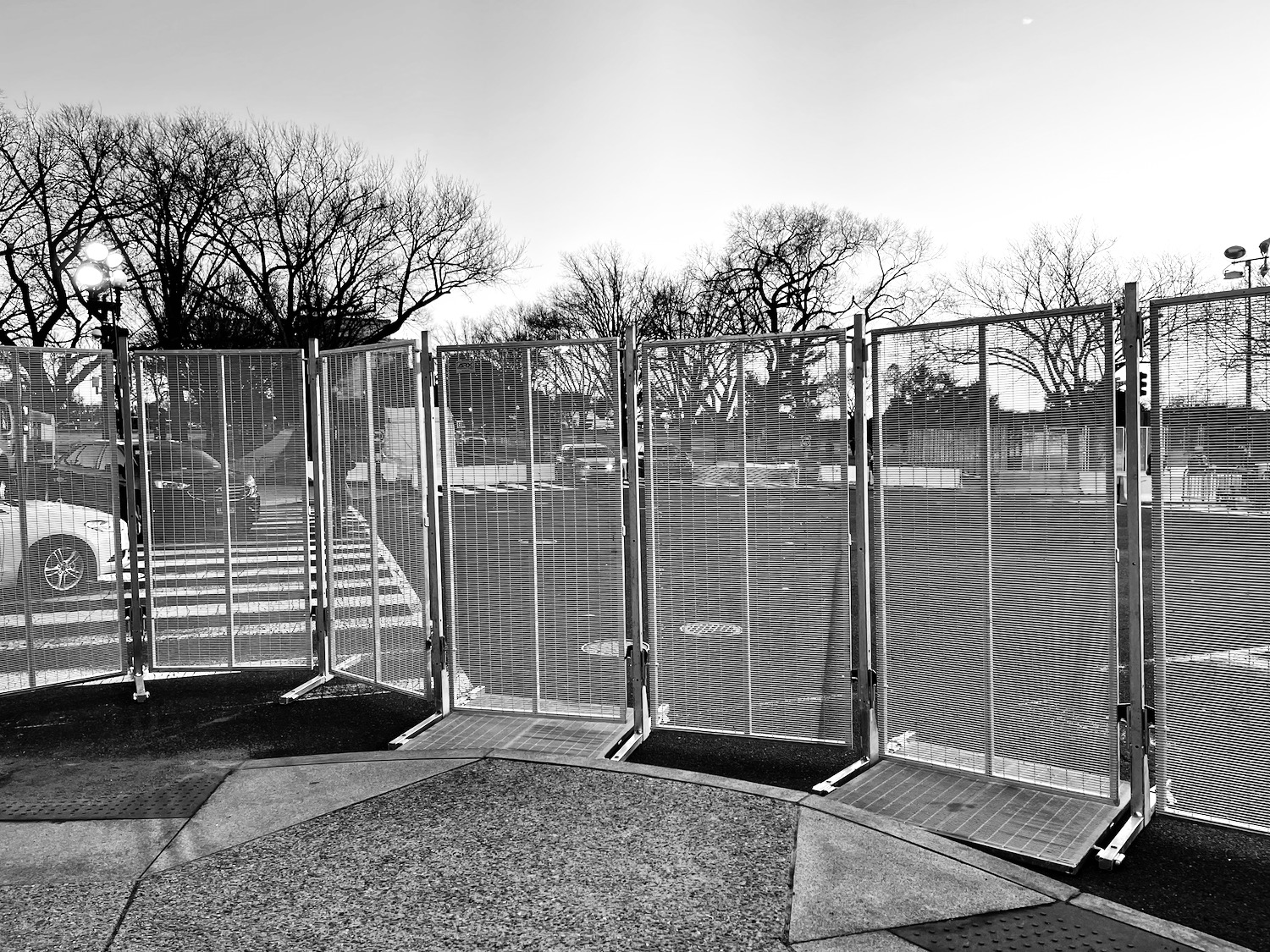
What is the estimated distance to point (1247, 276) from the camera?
2327cm

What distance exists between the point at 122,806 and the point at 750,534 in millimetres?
3457

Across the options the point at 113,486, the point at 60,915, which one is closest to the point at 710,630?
the point at 60,915

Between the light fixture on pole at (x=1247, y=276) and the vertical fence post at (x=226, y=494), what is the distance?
623 centimetres

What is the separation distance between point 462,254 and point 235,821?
24.4 m

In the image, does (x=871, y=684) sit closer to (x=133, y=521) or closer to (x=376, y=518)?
(x=376, y=518)

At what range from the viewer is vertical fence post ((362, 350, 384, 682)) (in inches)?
254

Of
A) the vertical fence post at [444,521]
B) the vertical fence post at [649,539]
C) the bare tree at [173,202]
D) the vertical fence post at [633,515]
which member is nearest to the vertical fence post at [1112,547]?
the vertical fence post at [649,539]

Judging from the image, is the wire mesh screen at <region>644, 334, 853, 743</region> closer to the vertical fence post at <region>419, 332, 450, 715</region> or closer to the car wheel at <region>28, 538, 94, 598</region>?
the vertical fence post at <region>419, 332, 450, 715</region>

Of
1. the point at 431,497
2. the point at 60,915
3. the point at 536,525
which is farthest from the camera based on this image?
the point at 431,497

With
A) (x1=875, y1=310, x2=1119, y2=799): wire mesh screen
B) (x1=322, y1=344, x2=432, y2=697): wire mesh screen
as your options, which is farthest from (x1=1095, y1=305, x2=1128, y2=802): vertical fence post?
(x1=322, y1=344, x2=432, y2=697): wire mesh screen

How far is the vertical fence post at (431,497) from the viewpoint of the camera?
234 inches

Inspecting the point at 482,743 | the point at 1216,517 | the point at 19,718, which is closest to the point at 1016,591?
the point at 1216,517

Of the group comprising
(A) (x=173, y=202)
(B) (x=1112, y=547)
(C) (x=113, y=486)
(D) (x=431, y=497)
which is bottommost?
(B) (x=1112, y=547)

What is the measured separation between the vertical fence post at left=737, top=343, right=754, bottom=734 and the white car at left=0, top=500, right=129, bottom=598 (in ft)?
14.8
